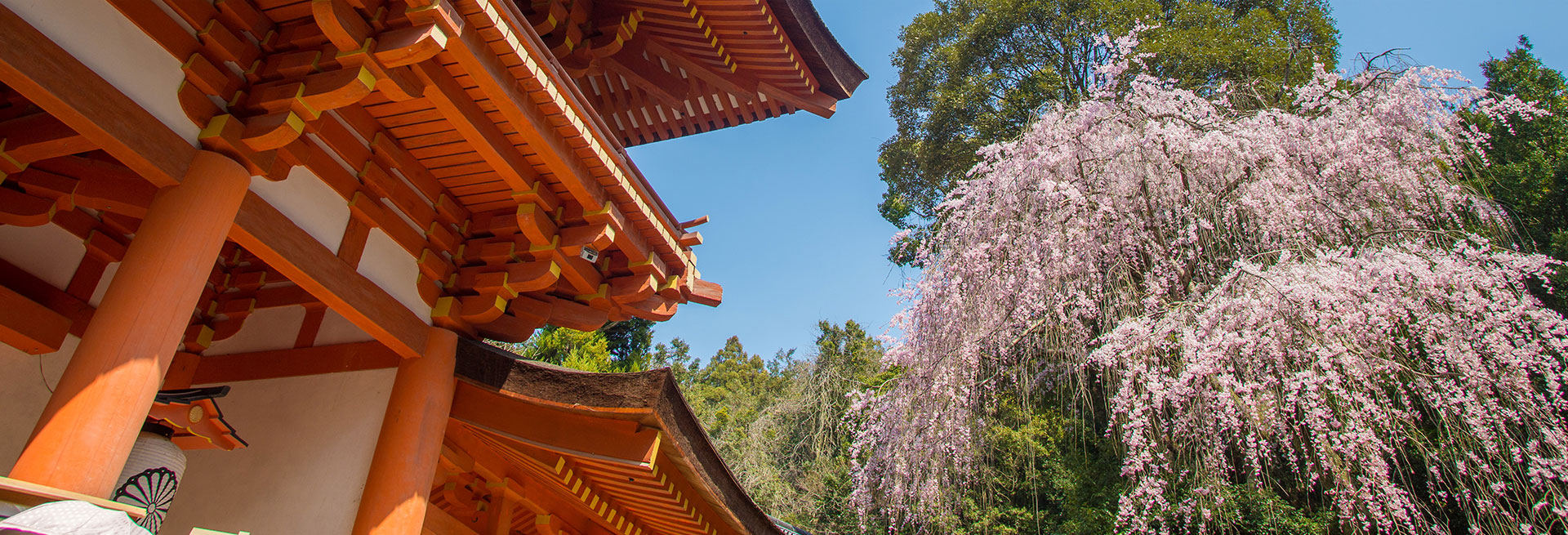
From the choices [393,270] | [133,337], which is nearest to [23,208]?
[393,270]

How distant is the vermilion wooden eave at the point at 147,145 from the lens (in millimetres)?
1849

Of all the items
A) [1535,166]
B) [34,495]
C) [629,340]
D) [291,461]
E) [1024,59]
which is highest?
[1024,59]

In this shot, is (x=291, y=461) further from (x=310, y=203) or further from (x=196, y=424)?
(x=310, y=203)

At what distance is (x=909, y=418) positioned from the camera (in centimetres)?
838

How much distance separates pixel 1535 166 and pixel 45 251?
39.2 feet

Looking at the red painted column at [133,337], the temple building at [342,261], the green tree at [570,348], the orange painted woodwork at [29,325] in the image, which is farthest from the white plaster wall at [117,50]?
the green tree at [570,348]

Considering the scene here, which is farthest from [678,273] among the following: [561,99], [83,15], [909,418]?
[909,418]

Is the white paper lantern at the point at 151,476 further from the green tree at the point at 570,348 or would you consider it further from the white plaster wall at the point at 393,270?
the green tree at the point at 570,348

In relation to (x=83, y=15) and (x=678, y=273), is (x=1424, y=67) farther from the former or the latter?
(x=83, y=15)

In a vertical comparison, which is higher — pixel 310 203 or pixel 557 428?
pixel 310 203

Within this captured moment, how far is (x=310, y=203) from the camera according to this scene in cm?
271

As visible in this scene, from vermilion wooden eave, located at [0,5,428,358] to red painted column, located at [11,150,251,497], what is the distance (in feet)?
0.33

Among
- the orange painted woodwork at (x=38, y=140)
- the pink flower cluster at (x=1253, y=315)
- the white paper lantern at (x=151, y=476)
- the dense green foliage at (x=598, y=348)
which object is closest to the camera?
the orange painted woodwork at (x=38, y=140)

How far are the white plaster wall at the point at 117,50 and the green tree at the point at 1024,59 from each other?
881 cm
